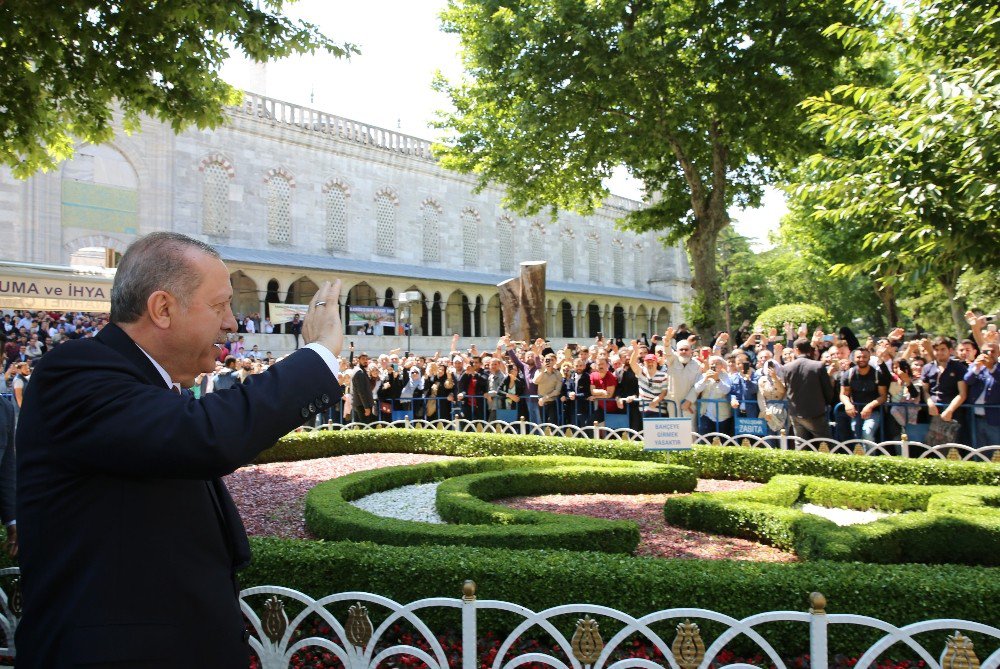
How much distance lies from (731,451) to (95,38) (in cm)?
920

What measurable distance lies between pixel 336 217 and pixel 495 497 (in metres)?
28.4

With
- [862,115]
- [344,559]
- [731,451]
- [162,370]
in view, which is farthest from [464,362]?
[162,370]

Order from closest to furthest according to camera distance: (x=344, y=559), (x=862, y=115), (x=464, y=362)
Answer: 1. (x=344, y=559)
2. (x=862, y=115)
3. (x=464, y=362)

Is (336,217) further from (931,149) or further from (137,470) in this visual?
(137,470)

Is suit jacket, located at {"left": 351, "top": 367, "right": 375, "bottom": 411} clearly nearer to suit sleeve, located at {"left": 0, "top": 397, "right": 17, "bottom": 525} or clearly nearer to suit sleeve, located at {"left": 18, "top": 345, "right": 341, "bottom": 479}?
suit sleeve, located at {"left": 0, "top": 397, "right": 17, "bottom": 525}

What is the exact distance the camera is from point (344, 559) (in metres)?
4.44

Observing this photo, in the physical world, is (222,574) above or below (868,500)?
above

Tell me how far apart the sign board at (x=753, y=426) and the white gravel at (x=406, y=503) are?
16.2 ft

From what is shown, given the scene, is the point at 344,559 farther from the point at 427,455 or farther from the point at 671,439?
the point at 427,455

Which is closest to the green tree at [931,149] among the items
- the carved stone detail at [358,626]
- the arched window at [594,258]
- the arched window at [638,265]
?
the carved stone detail at [358,626]

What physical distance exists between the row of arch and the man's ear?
23721 mm

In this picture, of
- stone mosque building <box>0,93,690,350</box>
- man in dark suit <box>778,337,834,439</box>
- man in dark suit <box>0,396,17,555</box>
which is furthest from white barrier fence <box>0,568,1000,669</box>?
stone mosque building <box>0,93,690,350</box>

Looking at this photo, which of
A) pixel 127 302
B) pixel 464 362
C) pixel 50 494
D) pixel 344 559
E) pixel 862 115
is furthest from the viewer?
pixel 464 362

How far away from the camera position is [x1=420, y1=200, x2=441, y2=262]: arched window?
127 feet
